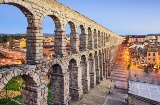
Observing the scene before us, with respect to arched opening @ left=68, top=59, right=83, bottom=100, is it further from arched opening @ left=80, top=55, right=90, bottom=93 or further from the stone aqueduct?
arched opening @ left=80, top=55, right=90, bottom=93

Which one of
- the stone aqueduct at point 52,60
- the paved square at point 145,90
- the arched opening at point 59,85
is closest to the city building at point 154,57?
the paved square at point 145,90

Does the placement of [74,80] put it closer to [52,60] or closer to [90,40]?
[52,60]

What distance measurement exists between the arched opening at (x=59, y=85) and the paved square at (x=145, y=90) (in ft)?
29.1

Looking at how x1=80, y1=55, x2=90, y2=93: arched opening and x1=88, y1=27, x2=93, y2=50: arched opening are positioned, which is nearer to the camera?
x1=80, y1=55, x2=90, y2=93: arched opening

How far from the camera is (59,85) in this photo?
18469 mm

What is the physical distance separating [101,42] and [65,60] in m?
19.0

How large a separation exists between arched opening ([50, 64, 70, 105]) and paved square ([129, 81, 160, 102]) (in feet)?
29.1

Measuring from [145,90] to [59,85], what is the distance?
12.0 m

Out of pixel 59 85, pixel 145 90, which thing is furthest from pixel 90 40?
pixel 59 85

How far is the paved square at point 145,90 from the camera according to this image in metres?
20.3

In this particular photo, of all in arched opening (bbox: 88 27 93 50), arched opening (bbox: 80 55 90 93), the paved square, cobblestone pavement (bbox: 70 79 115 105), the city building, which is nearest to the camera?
the paved square

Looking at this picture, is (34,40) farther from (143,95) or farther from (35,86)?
(143,95)

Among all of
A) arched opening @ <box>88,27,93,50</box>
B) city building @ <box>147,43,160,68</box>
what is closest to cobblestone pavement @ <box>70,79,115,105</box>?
arched opening @ <box>88,27,93,50</box>

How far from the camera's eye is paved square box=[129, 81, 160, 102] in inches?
800
